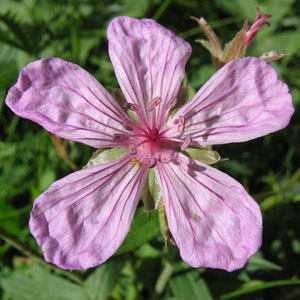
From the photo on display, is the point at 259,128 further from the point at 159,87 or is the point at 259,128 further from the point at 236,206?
the point at 159,87

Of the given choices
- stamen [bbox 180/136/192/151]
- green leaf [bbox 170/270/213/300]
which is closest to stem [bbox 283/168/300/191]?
green leaf [bbox 170/270/213/300]

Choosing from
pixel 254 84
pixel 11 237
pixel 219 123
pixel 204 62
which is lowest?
pixel 11 237

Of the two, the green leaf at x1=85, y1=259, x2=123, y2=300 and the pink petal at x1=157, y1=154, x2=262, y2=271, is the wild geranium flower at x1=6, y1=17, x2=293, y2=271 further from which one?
the green leaf at x1=85, y1=259, x2=123, y2=300

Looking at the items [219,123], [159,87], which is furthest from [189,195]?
[159,87]

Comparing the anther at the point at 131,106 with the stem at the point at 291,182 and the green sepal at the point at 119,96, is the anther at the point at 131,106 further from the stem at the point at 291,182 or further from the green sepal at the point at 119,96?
the stem at the point at 291,182

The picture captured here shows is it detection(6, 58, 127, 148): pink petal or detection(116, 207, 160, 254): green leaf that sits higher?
detection(6, 58, 127, 148): pink petal

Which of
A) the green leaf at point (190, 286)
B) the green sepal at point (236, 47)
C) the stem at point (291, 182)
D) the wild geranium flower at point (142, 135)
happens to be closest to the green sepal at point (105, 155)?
the wild geranium flower at point (142, 135)
